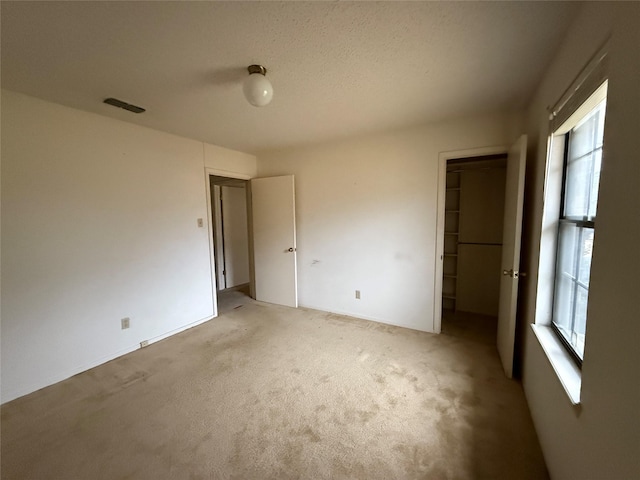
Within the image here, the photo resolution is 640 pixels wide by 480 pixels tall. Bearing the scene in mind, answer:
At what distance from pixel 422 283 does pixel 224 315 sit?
262 cm

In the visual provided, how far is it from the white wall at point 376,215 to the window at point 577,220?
3.76 ft

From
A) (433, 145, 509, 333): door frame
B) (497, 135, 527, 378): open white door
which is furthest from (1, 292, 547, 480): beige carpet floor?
(433, 145, 509, 333): door frame

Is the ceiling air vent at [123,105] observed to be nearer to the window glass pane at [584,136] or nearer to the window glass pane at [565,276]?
the window glass pane at [584,136]

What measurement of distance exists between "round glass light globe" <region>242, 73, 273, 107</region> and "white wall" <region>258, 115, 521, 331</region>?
5.73 ft

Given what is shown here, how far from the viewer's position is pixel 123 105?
2.19m

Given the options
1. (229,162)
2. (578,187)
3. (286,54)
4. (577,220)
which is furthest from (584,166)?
(229,162)

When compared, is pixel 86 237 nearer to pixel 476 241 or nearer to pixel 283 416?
pixel 283 416

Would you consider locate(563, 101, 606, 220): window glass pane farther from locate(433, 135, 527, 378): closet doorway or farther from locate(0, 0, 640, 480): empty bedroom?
locate(433, 135, 527, 378): closet doorway

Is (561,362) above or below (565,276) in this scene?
below

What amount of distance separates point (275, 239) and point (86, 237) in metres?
2.10

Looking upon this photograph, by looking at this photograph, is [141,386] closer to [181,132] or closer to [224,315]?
[224,315]

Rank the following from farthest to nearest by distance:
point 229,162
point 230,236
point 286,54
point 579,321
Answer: point 230,236 → point 229,162 → point 286,54 → point 579,321

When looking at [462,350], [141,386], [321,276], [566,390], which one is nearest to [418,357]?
[462,350]

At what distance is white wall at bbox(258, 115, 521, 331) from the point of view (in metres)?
2.81
